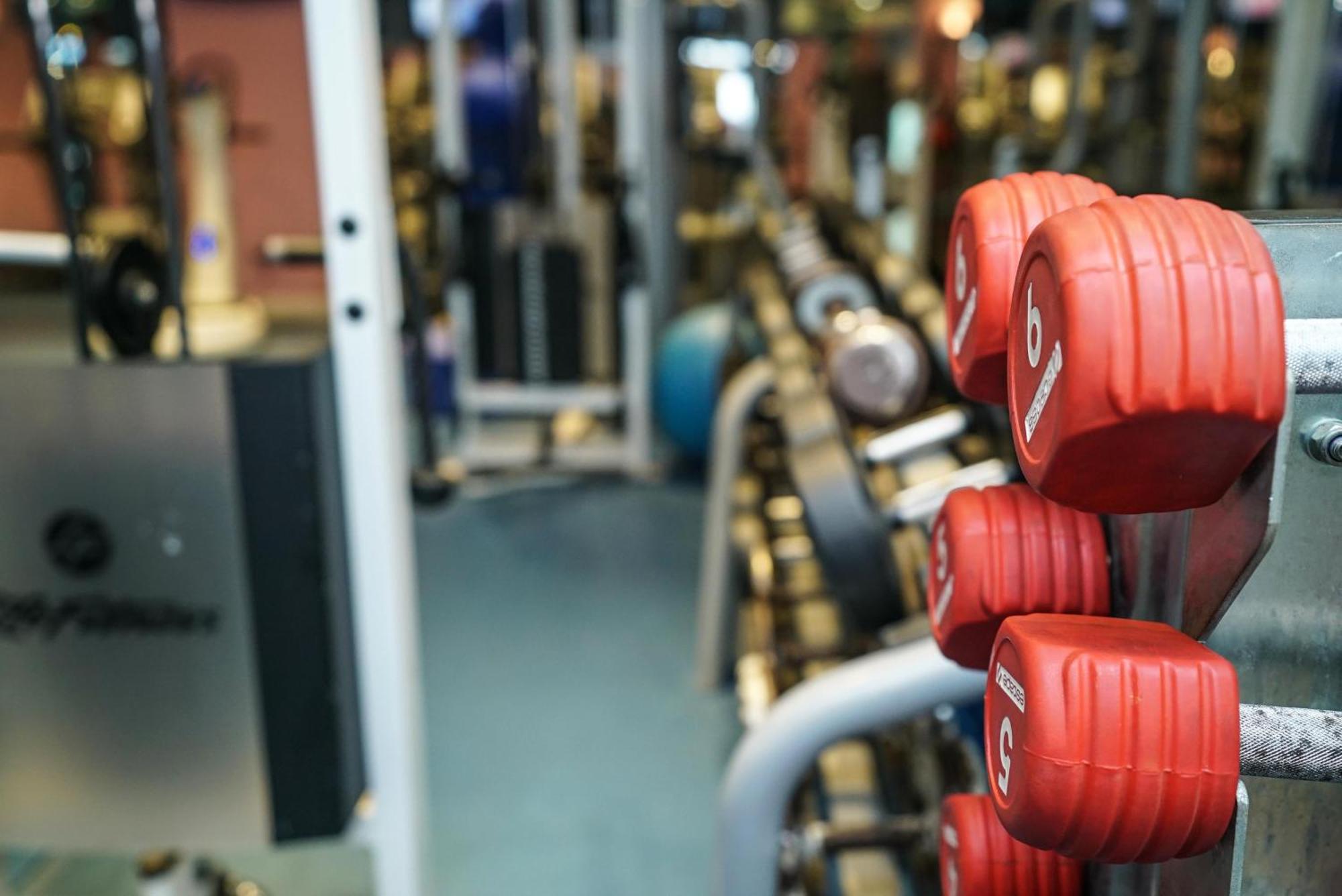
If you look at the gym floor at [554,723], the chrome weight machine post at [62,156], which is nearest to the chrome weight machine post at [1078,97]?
the gym floor at [554,723]

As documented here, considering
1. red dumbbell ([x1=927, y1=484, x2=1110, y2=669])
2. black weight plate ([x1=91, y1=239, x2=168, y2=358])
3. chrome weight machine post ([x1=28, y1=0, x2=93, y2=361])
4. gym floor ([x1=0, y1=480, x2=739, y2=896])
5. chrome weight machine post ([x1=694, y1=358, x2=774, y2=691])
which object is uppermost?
chrome weight machine post ([x1=28, y1=0, x2=93, y2=361])

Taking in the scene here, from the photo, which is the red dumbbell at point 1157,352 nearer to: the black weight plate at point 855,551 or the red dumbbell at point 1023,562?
the red dumbbell at point 1023,562

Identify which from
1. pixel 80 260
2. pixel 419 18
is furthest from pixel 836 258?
pixel 419 18

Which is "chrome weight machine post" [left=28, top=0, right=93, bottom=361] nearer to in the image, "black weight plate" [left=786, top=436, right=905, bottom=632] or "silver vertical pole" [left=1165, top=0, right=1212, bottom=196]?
"black weight plate" [left=786, top=436, right=905, bottom=632]

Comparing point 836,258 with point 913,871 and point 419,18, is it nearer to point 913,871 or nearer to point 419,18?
point 913,871

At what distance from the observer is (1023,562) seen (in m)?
0.70

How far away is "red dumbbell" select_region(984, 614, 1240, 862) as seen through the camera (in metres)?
0.54

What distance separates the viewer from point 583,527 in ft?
14.3

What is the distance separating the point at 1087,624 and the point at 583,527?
379 centimetres

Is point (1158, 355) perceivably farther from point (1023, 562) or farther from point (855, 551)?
point (855, 551)

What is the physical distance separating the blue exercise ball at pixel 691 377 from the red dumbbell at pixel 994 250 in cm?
379

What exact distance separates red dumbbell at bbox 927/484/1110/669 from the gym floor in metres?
1.70

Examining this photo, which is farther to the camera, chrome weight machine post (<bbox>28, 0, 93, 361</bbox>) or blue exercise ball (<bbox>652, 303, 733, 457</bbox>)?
blue exercise ball (<bbox>652, 303, 733, 457</bbox>)

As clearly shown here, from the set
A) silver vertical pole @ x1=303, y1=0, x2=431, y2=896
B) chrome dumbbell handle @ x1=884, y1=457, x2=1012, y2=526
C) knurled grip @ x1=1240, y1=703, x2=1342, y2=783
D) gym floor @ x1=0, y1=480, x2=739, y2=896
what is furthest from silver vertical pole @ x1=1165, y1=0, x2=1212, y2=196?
knurled grip @ x1=1240, y1=703, x2=1342, y2=783
